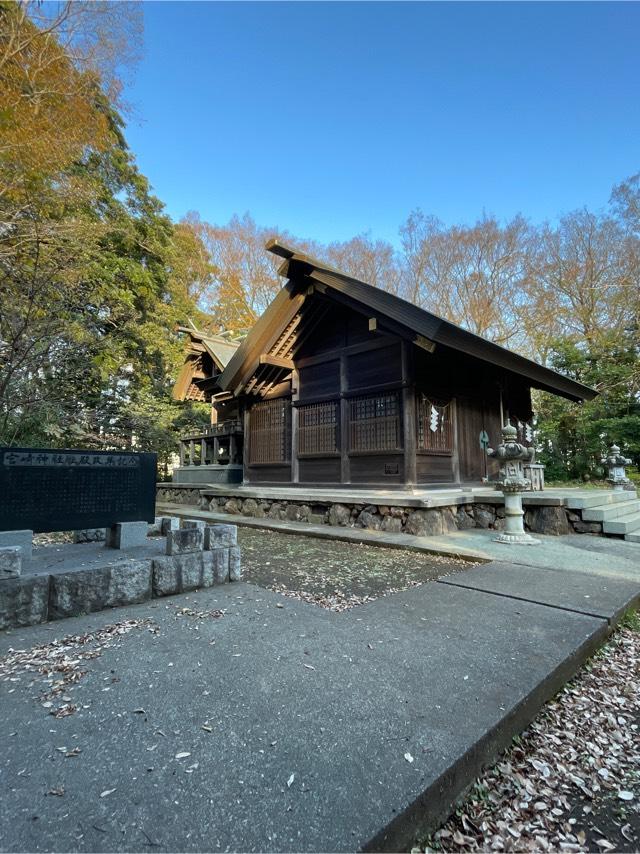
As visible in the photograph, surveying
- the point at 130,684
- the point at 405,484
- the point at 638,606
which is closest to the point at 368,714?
the point at 130,684

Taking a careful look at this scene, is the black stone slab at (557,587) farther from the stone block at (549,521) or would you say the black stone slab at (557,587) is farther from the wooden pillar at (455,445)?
the wooden pillar at (455,445)

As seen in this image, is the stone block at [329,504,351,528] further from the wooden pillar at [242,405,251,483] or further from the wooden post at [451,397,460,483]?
the wooden pillar at [242,405,251,483]

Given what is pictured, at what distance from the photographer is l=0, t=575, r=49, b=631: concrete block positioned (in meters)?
2.53

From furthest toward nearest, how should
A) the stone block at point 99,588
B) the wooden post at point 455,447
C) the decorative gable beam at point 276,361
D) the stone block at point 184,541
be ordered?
1. the decorative gable beam at point 276,361
2. the wooden post at point 455,447
3. the stone block at point 184,541
4. the stone block at point 99,588

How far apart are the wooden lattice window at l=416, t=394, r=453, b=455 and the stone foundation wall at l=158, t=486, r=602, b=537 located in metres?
1.08

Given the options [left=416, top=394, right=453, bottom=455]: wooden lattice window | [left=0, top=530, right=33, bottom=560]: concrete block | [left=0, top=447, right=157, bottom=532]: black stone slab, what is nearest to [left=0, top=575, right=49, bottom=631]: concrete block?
[left=0, top=530, right=33, bottom=560]: concrete block

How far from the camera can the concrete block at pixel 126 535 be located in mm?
3594

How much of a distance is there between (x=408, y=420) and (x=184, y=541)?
434cm

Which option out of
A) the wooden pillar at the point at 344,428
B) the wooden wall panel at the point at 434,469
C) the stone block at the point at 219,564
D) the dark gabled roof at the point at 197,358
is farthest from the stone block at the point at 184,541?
the dark gabled roof at the point at 197,358

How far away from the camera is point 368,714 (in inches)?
63.3

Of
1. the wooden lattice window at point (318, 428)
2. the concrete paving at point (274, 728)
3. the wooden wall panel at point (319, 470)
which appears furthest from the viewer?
the wooden lattice window at point (318, 428)

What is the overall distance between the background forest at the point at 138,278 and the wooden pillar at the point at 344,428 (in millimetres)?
5264

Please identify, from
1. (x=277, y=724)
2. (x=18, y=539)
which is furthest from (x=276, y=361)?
(x=277, y=724)

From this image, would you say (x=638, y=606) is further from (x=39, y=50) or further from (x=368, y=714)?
(x=39, y=50)
